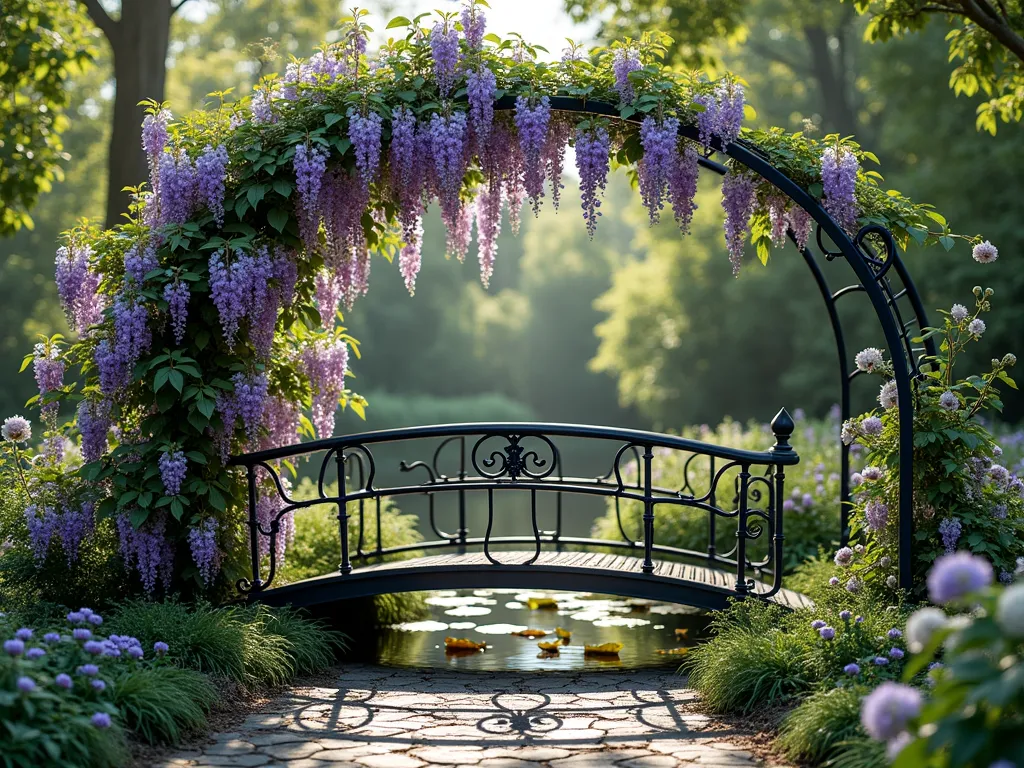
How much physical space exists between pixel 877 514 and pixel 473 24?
331 centimetres

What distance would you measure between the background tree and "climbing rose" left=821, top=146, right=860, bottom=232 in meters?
6.84

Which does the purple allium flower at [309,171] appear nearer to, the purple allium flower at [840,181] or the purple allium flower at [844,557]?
the purple allium flower at [840,181]

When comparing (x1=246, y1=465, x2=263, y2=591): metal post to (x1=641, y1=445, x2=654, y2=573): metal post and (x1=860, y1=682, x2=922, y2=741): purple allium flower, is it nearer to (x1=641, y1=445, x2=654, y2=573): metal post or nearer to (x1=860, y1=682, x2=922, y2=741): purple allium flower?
(x1=641, y1=445, x2=654, y2=573): metal post

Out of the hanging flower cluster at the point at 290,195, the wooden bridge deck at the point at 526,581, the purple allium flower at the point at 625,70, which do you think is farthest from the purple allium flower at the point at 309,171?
the wooden bridge deck at the point at 526,581

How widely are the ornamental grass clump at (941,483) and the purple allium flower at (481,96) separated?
89.1 inches

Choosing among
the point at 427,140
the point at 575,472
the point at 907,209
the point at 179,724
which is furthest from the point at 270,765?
the point at 575,472

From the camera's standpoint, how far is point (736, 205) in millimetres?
5840

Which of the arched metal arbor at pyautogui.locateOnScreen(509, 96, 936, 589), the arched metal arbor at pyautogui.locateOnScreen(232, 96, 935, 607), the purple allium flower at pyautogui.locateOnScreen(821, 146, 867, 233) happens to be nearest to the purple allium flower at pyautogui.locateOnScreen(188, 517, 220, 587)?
the arched metal arbor at pyautogui.locateOnScreen(232, 96, 935, 607)

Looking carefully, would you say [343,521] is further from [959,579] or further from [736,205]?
[959,579]

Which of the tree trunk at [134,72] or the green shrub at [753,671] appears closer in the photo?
the green shrub at [753,671]

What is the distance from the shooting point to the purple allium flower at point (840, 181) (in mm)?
5453

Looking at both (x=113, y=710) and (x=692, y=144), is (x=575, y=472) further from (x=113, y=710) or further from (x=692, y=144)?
(x=113, y=710)

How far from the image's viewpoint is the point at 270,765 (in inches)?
154

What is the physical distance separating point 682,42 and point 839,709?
27.8ft
